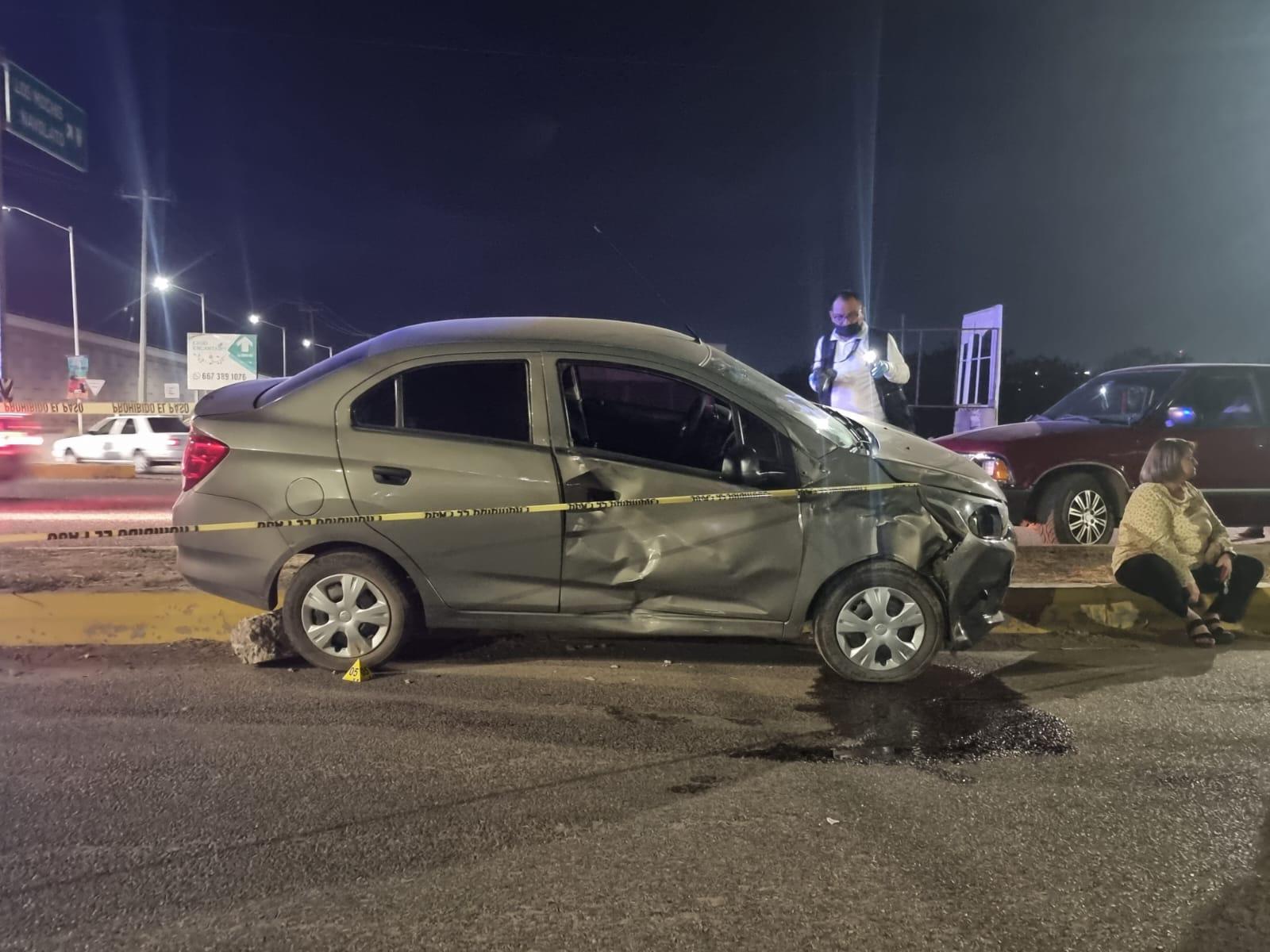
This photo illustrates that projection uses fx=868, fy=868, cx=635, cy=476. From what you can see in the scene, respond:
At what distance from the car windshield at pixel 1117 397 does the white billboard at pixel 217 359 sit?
67.2ft

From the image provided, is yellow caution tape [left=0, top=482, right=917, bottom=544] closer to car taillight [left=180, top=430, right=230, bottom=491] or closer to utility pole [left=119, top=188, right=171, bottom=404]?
car taillight [left=180, top=430, right=230, bottom=491]

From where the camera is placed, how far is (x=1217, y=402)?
779 centimetres

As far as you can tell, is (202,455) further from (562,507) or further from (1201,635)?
(1201,635)

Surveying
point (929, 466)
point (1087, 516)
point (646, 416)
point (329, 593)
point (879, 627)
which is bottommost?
point (879, 627)

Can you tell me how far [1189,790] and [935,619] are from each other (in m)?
1.30

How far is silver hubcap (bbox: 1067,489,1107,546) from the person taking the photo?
7543mm

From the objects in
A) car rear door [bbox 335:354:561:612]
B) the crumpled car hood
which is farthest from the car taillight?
the crumpled car hood

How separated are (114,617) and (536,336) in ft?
9.81

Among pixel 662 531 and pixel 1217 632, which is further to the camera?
pixel 1217 632

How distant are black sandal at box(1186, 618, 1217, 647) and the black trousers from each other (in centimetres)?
8

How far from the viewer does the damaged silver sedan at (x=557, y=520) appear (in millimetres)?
4328

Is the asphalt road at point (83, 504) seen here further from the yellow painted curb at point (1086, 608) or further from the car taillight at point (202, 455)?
the yellow painted curb at point (1086, 608)

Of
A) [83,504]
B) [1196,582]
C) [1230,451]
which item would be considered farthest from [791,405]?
[83,504]

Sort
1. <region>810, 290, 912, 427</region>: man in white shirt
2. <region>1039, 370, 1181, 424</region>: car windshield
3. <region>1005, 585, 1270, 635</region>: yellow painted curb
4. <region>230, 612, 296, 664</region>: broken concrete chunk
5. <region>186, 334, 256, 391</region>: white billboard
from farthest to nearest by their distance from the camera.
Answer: <region>186, 334, 256, 391</region>: white billboard → <region>1039, 370, 1181, 424</region>: car windshield → <region>810, 290, 912, 427</region>: man in white shirt → <region>1005, 585, 1270, 635</region>: yellow painted curb → <region>230, 612, 296, 664</region>: broken concrete chunk
